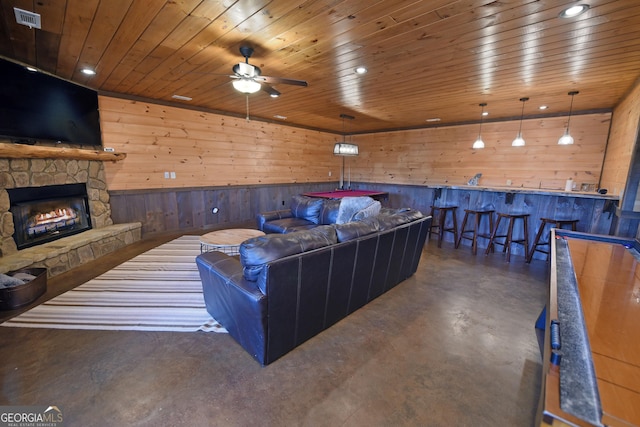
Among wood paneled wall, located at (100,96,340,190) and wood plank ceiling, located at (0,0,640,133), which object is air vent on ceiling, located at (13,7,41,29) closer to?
wood plank ceiling, located at (0,0,640,133)

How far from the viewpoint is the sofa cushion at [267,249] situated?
5.95ft

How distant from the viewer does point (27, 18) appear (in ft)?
6.92

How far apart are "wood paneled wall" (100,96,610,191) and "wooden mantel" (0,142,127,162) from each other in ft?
1.47

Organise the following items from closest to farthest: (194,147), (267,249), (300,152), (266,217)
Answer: (267,249), (266,217), (194,147), (300,152)

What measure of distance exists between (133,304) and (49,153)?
2453 mm

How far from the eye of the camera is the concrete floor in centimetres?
159

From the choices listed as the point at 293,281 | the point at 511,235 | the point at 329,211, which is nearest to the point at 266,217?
the point at 329,211

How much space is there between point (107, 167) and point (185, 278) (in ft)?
9.20

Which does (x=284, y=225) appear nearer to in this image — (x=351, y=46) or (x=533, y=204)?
(x=351, y=46)

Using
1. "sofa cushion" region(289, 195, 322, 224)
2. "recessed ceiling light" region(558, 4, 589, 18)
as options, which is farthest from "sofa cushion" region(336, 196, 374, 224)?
"recessed ceiling light" region(558, 4, 589, 18)

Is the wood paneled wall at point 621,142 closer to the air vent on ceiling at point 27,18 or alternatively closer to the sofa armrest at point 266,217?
the sofa armrest at point 266,217

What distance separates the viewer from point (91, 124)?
13.6 ft

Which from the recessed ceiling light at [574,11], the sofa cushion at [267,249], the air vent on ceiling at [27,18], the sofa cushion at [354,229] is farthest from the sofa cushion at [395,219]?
the air vent on ceiling at [27,18]

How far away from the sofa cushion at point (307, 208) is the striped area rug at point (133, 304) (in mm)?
2048
